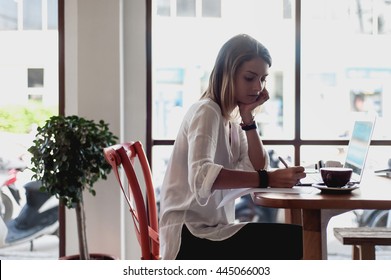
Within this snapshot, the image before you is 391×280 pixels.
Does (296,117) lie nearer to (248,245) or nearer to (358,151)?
(358,151)

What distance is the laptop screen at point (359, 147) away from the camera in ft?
6.95

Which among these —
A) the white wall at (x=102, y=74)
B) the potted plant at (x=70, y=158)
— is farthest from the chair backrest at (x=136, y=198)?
the white wall at (x=102, y=74)

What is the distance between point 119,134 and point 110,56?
442 millimetres

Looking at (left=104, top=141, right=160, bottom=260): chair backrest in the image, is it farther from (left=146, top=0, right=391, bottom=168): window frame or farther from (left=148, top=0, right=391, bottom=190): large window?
(left=148, top=0, right=391, bottom=190): large window

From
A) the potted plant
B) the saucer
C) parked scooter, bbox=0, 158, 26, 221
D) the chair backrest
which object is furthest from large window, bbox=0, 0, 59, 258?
the saucer

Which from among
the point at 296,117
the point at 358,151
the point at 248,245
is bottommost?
the point at 248,245

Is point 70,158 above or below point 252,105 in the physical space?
below

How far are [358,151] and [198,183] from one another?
0.82m

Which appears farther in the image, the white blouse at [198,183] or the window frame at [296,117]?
the window frame at [296,117]

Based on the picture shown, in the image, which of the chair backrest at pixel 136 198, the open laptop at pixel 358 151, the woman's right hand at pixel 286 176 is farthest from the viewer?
the open laptop at pixel 358 151

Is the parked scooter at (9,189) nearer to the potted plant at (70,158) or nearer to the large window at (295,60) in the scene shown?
the potted plant at (70,158)

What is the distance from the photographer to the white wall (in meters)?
3.03

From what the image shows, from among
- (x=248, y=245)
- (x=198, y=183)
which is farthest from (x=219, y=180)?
(x=248, y=245)

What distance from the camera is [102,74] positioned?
3.04m
